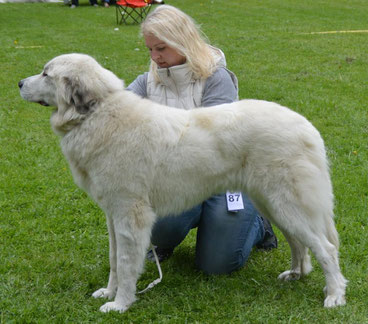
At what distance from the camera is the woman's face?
12.1ft

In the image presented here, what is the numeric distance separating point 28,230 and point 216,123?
2.16 m

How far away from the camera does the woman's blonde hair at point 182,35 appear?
3654 millimetres

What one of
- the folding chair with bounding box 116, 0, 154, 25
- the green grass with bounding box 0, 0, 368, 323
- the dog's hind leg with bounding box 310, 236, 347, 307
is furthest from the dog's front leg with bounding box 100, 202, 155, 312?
the folding chair with bounding box 116, 0, 154, 25

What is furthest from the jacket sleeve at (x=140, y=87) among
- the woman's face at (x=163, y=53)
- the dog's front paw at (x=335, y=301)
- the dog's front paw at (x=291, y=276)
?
the dog's front paw at (x=335, y=301)

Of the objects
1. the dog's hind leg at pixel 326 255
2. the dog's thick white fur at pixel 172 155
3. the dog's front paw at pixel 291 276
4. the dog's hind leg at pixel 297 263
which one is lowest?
the dog's front paw at pixel 291 276

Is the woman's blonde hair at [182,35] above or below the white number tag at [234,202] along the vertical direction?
above

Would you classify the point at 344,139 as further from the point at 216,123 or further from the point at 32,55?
the point at 32,55

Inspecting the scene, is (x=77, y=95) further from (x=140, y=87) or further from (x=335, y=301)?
(x=335, y=301)

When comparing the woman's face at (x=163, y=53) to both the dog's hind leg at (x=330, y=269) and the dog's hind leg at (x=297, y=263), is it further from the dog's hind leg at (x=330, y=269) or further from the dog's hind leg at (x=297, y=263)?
the dog's hind leg at (x=330, y=269)

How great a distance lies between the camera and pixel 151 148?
3.14m

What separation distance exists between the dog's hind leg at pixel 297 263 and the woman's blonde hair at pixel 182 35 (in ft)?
4.42

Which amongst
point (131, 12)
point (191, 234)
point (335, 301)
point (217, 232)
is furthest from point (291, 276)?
point (131, 12)

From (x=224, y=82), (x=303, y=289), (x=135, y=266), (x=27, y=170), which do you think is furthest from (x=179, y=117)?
(x=27, y=170)

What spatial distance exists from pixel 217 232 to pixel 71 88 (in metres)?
1.50
